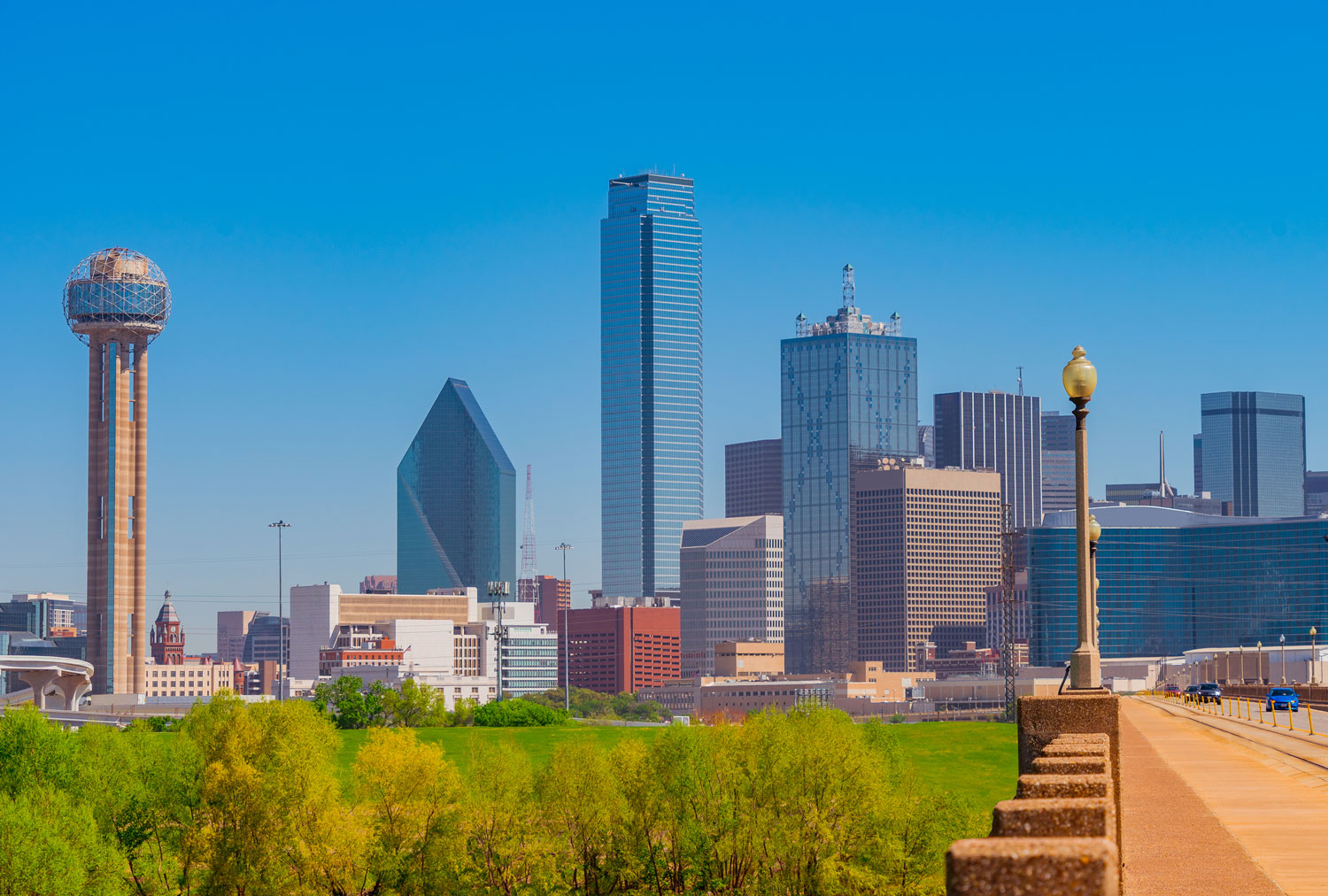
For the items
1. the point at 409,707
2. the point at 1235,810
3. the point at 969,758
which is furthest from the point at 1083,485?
the point at 409,707

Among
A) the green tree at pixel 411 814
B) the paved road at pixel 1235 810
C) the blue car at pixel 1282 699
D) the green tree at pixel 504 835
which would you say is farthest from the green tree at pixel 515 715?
the paved road at pixel 1235 810

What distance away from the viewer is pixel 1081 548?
90.9ft

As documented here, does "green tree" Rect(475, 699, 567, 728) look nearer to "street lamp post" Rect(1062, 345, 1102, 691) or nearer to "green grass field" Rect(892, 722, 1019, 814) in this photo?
"green grass field" Rect(892, 722, 1019, 814)

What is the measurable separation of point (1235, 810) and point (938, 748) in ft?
242

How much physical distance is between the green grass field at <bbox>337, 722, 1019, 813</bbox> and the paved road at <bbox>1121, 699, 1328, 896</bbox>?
103ft

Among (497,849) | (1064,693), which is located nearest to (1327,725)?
(497,849)

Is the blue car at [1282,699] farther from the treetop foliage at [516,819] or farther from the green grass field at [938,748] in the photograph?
the treetop foliage at [516,819]

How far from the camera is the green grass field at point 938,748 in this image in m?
90.6

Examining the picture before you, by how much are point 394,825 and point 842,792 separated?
22937 millimetres

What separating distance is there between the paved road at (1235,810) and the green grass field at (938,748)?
31.4 metres

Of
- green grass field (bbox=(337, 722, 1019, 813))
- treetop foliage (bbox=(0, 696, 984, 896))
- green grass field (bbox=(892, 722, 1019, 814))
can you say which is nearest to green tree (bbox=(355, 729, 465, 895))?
treetop foliage (bbox=(0, 696, 984, 896))

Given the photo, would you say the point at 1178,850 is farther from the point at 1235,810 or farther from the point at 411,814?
the point at 411,814

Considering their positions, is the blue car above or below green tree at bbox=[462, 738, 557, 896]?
above

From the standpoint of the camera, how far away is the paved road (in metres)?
22.5
